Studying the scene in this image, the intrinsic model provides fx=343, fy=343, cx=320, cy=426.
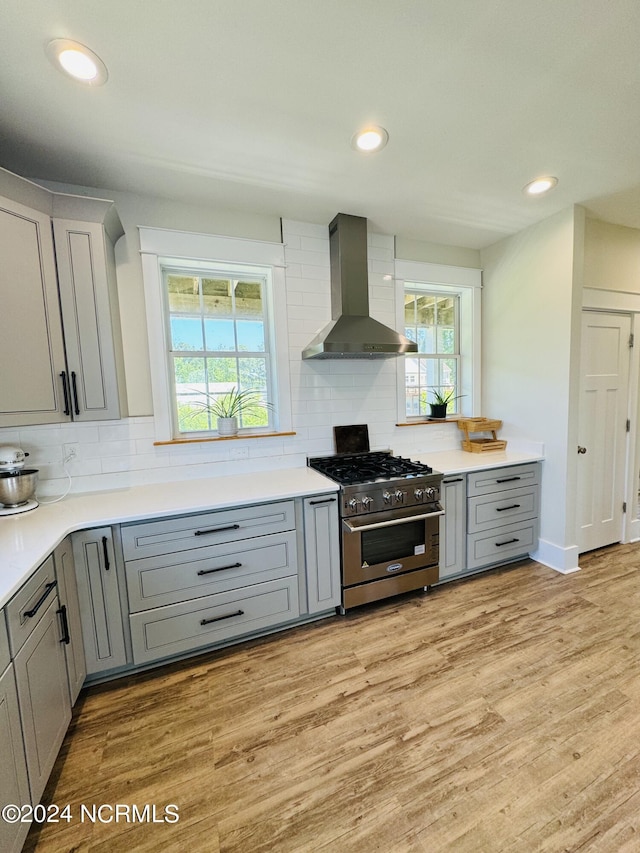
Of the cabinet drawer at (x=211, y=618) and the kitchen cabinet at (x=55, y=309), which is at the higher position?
the kitchen cabinet at (x=55, y=309)

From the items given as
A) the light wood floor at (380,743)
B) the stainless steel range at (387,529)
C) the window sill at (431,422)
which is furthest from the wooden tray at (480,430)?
the light wood floor at (380,743)

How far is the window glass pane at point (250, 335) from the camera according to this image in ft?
8.90

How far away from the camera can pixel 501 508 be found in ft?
9.07

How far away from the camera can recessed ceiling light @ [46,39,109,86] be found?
127 cm

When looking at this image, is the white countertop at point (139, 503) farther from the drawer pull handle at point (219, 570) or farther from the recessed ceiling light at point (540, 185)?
Result: the recessed ceiling light at point (540, 185)

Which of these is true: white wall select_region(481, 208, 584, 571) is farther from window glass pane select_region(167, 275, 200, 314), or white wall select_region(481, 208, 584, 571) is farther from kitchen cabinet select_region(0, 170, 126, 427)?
kitchen cabinet select_region(0, 170, 126, 427)

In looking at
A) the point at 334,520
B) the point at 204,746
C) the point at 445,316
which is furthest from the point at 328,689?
the point at 445,316

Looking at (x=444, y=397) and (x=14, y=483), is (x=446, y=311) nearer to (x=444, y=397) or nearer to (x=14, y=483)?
(x=444, y=397)

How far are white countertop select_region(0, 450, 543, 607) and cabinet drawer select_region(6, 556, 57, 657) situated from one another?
6 centimetres

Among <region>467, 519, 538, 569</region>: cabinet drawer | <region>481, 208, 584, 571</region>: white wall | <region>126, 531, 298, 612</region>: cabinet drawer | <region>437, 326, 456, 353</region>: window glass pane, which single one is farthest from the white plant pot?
<region>481, 208, 584, 571</region>: white wall

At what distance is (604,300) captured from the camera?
2857mm

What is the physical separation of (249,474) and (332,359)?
3.72 feet

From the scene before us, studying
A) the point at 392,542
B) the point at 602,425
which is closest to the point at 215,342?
the point at 392,542

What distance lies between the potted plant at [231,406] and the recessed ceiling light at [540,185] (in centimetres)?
236
